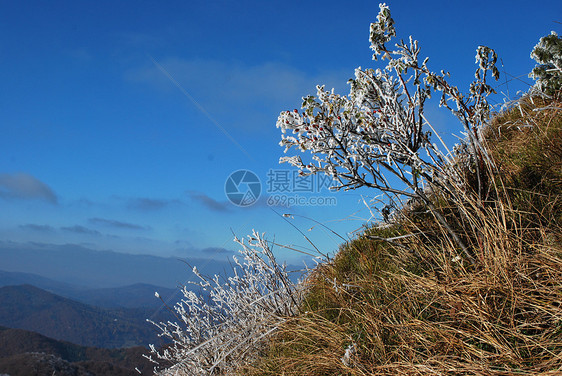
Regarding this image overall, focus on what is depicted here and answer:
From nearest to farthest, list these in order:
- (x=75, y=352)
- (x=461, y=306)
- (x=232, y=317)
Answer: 1. (x=461, y=306)
2. (x=232, y=317)
3. (x=75, y=352)

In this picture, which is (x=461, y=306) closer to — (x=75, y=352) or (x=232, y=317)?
(x=232, y=317)

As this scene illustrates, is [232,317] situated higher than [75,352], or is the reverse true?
[232,317]

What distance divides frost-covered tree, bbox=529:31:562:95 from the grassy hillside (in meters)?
2.58

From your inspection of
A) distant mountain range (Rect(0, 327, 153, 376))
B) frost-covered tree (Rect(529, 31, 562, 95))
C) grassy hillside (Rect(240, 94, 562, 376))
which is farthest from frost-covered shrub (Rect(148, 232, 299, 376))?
distant mountain range (Rect(0, 327, 153, 376))

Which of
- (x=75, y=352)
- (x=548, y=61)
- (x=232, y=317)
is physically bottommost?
(x=75, y=352)

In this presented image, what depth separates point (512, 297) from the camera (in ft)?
8.14

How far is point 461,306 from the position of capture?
2602 mm

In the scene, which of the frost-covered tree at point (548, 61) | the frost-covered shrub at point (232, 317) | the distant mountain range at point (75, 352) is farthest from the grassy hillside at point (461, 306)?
the distant mountain range at point (75, 352)

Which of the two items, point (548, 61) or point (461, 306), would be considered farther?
point (548, 61)

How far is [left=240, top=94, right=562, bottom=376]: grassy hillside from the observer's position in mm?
2271

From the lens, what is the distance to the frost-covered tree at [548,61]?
586 cm

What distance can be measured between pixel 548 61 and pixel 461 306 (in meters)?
5.45

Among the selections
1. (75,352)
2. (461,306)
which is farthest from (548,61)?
(75,352)

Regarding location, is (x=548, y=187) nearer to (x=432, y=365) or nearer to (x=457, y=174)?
(x=457, y=174)
